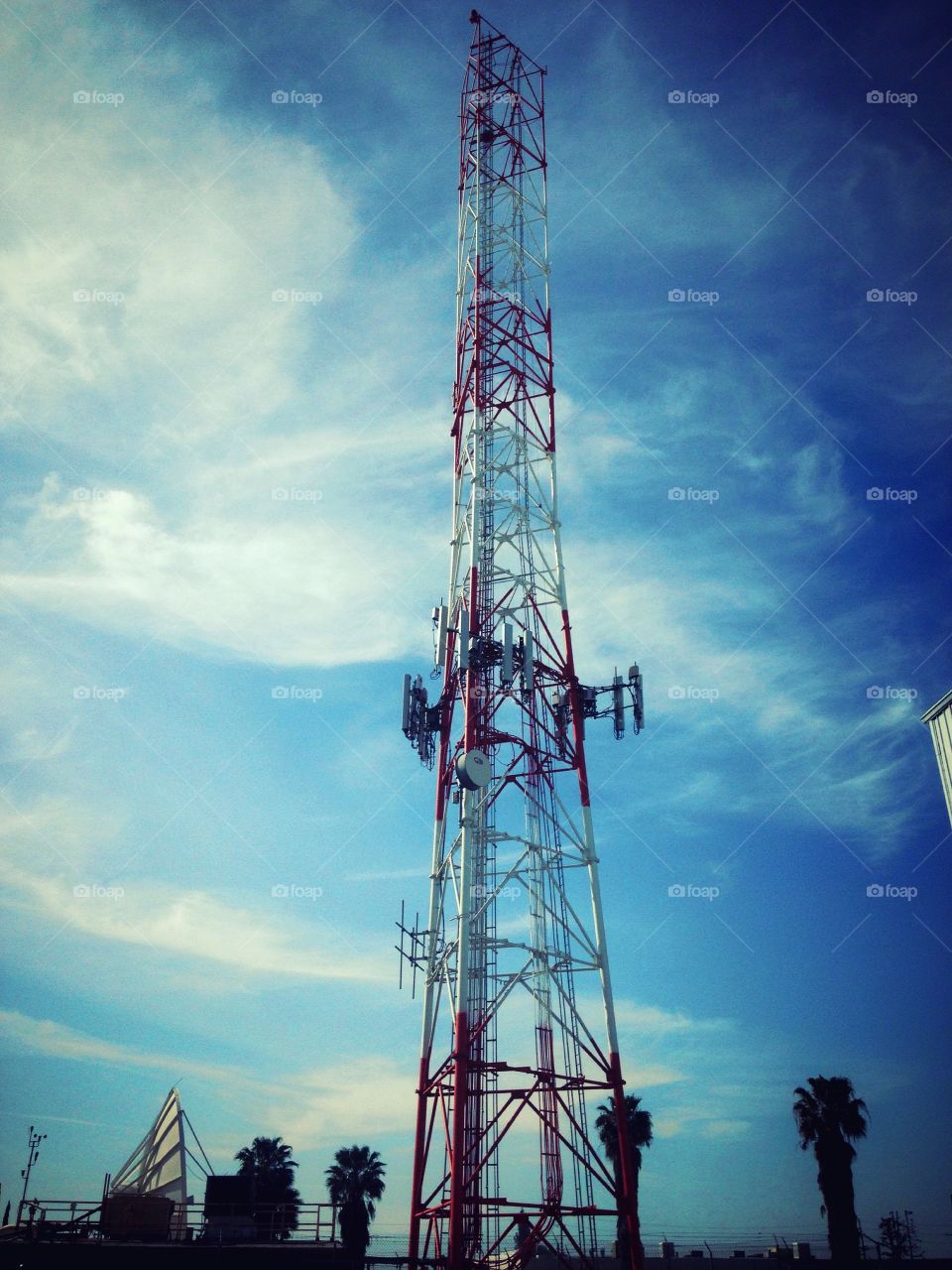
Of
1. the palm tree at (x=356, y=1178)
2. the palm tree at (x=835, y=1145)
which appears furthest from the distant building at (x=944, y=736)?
the palm tree at (x=356, y=1178)

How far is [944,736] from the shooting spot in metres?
32.0

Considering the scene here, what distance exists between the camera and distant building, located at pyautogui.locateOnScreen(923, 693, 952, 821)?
31.6 meters

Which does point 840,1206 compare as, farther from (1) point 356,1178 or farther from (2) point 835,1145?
(1) point 356,1178

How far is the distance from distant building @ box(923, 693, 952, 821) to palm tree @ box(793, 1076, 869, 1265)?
65.0 ft

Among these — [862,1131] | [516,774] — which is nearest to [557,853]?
[516,774]

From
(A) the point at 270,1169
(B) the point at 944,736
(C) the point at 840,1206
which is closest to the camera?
(B) the point at 944,736

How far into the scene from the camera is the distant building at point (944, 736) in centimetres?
3164

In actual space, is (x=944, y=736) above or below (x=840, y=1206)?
above

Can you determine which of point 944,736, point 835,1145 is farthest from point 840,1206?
point 944,736

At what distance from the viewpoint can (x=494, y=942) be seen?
28.7 m

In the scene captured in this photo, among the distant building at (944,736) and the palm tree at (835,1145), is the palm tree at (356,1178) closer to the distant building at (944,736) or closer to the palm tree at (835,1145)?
the palm tree at (835,1145)

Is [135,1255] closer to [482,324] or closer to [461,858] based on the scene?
[461,858]

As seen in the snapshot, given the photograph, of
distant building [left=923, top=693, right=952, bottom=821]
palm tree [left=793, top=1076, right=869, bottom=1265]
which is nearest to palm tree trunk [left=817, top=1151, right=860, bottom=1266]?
palm tree [left=793, top=1076, right=869, bottom=1265]

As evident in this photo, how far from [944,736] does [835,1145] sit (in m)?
22.0
